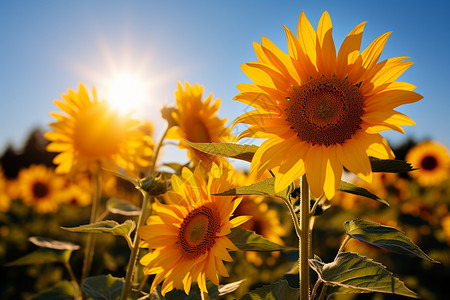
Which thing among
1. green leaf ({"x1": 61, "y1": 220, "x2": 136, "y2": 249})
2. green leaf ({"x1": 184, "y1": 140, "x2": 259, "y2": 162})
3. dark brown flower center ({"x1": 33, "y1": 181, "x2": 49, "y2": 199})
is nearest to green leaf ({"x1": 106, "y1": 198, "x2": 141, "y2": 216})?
green leaf ({"x1": 61, "y1": 220, "x2": 136, "y2": 249})

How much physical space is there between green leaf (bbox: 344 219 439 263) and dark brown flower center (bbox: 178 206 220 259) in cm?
37

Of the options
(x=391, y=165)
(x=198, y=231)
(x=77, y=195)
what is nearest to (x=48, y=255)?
(x=198, y=231)

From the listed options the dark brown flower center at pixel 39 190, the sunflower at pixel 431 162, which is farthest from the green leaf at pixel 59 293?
the sunflower at pixel 431 162

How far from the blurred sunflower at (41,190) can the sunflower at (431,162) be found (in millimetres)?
5562

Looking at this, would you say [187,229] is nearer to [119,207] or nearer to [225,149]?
[225,149]

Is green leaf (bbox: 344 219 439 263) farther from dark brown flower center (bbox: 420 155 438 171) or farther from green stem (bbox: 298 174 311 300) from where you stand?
dark brown flower center (bbox: 420 155 438 171)

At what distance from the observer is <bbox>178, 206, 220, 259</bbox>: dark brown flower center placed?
1069 mm

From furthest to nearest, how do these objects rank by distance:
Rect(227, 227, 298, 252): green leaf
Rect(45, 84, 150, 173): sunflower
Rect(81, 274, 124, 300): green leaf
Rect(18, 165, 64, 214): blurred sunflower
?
1. Rect(18, 165, 64, 214): blurred sunflower
2. Rect(45, 84, 150, 173): sunflower
3. Rect(81, 274, 124, 300): green leaf
4. Rect(227, 227, 298, 252): green leaf

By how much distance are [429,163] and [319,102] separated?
5966 mm

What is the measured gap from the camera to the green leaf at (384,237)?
0.75m

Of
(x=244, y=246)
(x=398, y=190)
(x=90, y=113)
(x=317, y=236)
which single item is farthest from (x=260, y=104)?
(x=398, y=190)

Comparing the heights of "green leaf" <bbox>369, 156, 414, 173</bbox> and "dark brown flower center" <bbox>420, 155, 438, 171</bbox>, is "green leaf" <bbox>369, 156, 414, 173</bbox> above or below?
above

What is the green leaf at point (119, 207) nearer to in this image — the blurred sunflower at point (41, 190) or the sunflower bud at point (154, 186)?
the sunflower bud at point (154, 186)

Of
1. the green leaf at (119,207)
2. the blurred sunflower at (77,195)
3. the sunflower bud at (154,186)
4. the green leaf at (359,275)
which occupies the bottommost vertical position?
the blurred sunflower at (77,195)
